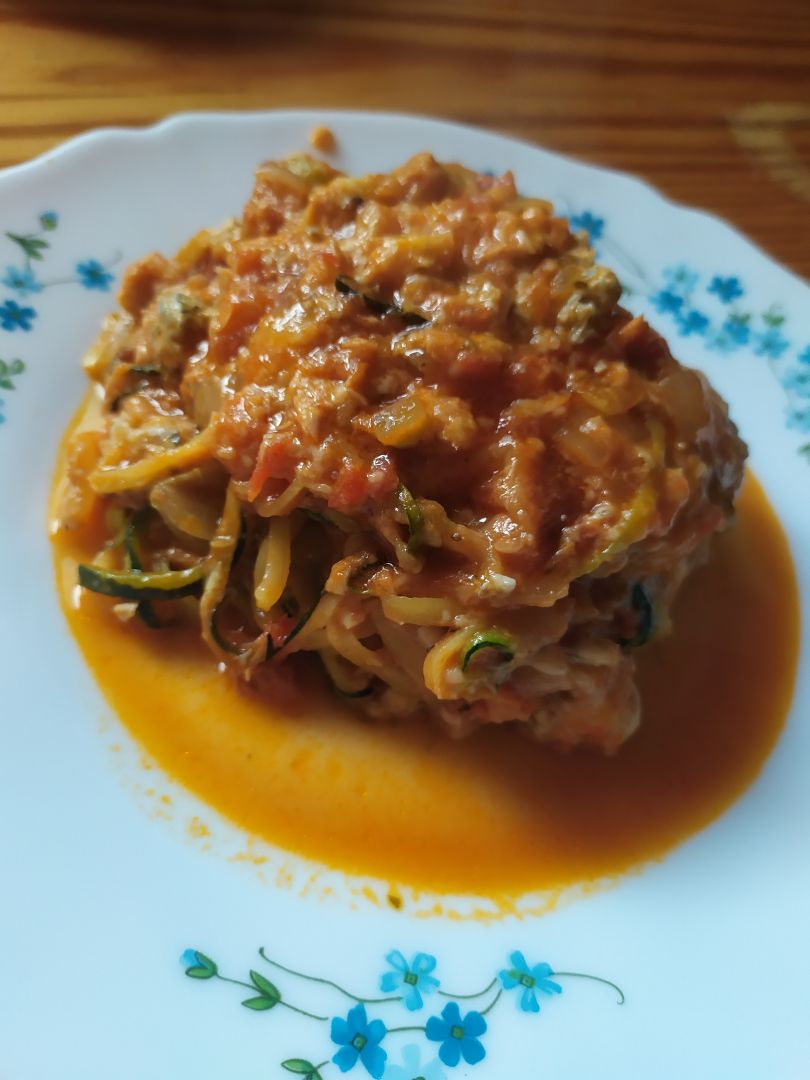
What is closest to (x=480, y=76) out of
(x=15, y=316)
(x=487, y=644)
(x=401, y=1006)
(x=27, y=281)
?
(x=27, y=281)

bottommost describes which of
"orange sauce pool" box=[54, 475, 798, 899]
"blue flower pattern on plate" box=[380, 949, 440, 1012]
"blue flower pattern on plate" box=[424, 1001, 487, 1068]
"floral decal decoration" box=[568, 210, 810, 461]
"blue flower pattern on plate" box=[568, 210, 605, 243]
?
"blue flower pattern on plate" box=[424, 1001, 487, 1068]

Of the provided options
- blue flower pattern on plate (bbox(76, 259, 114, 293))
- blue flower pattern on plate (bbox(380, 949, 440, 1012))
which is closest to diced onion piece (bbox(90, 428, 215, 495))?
blue flower pattern on plate (bbox(76, 259, 114, 293))

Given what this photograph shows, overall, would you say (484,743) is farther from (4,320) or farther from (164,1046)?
(4,320)

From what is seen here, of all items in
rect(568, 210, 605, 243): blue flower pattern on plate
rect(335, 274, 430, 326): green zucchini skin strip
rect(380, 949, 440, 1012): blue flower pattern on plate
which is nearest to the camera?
rect(380, 949, 440, 1012): blue flower pattern on plate

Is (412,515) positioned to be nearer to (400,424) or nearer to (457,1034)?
(400,424)

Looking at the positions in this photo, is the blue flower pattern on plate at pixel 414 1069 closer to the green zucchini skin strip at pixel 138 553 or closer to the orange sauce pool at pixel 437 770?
the orange sauce pool at pixel 437 770

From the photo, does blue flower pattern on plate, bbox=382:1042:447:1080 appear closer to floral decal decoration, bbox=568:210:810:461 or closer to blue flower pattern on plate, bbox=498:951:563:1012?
blue flower pattern on plate, bbox=498:951:563:1012

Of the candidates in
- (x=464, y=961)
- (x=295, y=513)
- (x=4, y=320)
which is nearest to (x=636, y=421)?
(x=295, y=513)
